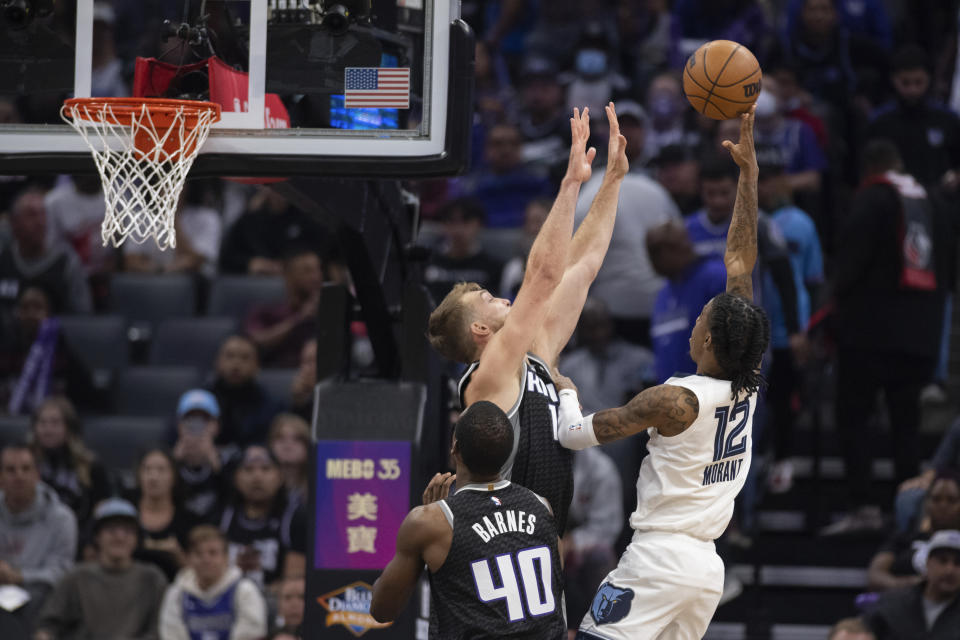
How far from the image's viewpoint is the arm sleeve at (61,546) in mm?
9770

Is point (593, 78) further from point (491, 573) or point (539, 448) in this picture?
point (491, 573)

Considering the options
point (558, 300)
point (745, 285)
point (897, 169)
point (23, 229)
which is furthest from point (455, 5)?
point (23, 229)

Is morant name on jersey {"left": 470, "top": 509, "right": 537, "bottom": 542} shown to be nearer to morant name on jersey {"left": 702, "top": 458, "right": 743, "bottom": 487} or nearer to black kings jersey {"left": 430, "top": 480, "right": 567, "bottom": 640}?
black kings jersey {"left": 430, "top": 480, "right": 567, "bottom": 640}

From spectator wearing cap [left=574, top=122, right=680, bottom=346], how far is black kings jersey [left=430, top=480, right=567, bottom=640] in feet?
17.6

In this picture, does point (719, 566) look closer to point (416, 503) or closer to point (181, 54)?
point (416, 503)

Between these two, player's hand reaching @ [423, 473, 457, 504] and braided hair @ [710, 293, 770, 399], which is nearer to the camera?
braided hair @ [710, 293, 770, 399]

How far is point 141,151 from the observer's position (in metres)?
5.89

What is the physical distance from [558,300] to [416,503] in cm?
139

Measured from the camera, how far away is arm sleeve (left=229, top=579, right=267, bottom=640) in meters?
8.98

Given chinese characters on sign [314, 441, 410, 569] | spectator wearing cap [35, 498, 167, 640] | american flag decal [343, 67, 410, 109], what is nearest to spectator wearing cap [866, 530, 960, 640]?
chinese characters on sign [314, 441, 410, 569]

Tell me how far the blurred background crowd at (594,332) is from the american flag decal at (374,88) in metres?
1.84

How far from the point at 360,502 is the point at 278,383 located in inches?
165

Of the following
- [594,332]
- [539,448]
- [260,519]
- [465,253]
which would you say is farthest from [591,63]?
[539,448]

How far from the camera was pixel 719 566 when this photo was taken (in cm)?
521
